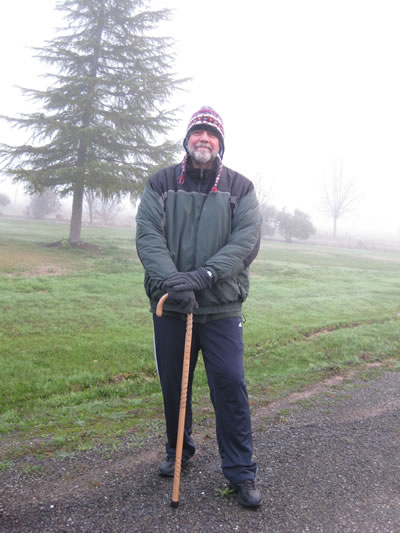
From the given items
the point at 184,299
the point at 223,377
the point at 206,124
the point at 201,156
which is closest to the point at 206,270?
the point at 184,299

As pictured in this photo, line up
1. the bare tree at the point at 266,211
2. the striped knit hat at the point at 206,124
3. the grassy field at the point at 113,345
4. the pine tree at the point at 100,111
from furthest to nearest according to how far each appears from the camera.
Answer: the bare tree at the point at 266,211 → the pine tree at the point at 100,111 → the grassy field at the point at 113,345 → the striped knit hat at the point at 206,124

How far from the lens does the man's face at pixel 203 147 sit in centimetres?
311

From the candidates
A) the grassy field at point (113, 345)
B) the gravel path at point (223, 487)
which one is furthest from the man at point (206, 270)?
the grassy field at point (113, 345)

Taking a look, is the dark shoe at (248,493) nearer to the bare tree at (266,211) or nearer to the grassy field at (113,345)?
the grassy field at (113,345)

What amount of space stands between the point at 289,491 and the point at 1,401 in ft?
10.5

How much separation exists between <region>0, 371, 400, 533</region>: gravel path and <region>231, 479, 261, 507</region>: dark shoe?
5cm

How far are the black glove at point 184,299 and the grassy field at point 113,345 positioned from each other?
1.49 metres

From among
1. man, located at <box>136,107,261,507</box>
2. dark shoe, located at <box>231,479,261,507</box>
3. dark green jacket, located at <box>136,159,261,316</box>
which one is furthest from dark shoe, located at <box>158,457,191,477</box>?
dark green jacket, located at <box>136,159,261,316</box>

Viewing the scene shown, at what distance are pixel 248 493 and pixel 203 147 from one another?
241 cm

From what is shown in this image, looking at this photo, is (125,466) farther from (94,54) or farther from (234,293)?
(94,54)

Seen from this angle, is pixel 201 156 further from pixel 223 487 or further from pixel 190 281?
pixel 223 487

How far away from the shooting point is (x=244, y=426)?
2953mm

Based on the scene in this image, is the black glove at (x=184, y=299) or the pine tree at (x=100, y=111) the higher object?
the pine tree at (x=100, y=111)

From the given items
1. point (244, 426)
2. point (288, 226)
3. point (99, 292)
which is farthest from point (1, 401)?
point (288, 226)
